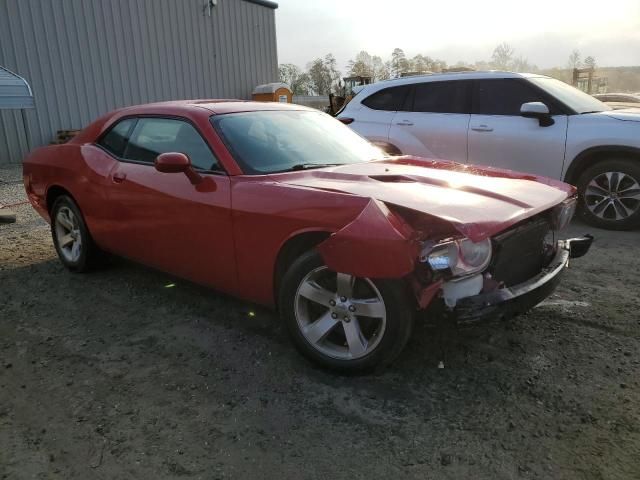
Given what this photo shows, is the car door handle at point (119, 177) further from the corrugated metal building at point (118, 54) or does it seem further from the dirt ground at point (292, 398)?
the corrugated metal building at point (118, 54)

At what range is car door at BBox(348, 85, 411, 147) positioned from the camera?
682 centimetres

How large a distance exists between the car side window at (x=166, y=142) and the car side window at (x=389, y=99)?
3.80 meters

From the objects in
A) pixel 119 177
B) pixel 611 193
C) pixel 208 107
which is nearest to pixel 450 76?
pixel 611 193

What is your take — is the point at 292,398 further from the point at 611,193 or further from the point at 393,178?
the point at 611,193

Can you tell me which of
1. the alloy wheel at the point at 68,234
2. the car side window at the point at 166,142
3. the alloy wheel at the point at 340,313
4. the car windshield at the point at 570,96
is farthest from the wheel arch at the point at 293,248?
the car windshield at the point at 570,96

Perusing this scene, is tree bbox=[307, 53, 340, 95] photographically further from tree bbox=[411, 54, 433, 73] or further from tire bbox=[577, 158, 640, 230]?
tire bbox=[577, 158, 640, 230]

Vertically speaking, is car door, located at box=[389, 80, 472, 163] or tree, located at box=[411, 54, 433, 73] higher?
tree, located at box=[411, 54, 433, 73]

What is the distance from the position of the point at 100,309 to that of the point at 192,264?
0.90 meters

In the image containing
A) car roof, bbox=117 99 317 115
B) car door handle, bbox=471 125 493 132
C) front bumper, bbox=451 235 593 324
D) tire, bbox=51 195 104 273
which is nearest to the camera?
front bumper, bbox=451 235 593 324

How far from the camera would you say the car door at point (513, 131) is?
5.68 metres

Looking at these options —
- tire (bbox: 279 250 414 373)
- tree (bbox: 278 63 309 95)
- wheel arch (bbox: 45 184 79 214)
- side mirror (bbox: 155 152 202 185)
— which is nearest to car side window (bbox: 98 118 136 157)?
wheel arch (bbox: 45 184 79 214)

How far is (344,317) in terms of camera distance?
2.71m

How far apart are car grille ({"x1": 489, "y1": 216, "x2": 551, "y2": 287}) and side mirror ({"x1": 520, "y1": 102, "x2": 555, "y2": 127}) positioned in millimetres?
2876

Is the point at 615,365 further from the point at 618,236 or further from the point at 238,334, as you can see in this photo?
the point at 618,236
